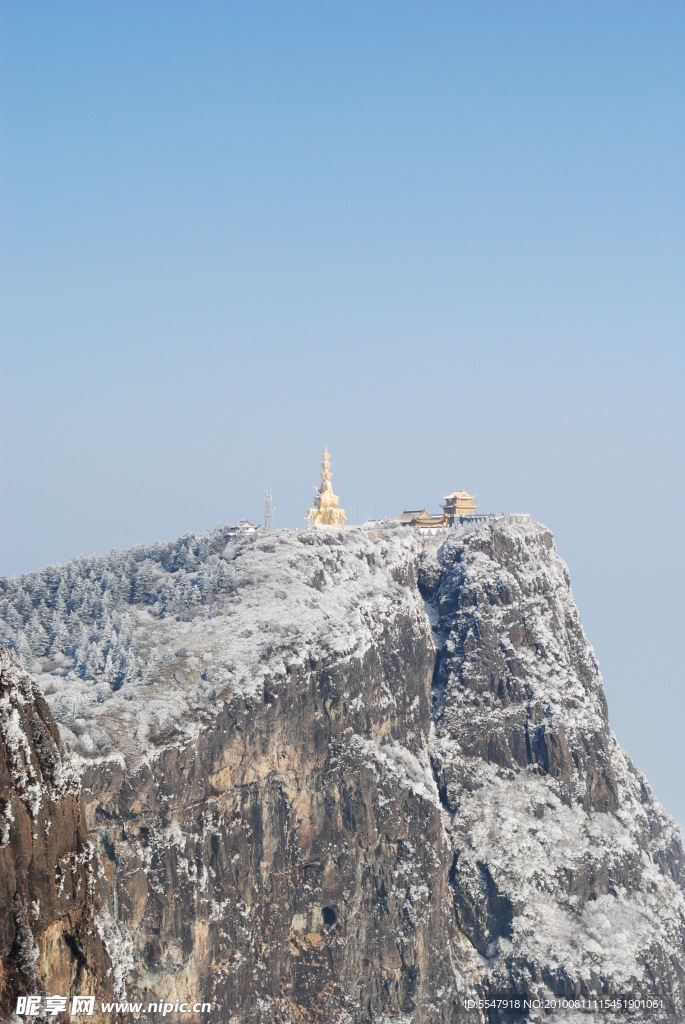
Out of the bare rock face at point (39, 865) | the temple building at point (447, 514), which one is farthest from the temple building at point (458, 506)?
the bare rock face at point (39, 865)

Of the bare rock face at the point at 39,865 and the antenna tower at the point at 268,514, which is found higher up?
the antenna tower at the point at 268,514

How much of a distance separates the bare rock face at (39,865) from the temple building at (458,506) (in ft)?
336

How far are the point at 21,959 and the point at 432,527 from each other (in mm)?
108519

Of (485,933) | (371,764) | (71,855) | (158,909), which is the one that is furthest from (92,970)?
(485,933)

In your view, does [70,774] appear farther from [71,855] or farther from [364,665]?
[364,665]

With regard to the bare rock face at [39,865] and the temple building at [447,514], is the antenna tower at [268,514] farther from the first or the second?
the bare rock face at [39,865]

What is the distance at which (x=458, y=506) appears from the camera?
153250 millimetres

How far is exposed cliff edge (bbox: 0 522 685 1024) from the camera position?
103 meters

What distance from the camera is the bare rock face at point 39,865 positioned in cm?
4697

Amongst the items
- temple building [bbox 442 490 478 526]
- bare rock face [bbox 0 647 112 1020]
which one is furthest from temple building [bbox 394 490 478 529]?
bare rock face [bbox 0 647 112 1020]

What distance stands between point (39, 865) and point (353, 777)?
68.5 meters

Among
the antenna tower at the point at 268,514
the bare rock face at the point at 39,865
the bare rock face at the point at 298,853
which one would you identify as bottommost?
the bare rock face at the point at 39,865

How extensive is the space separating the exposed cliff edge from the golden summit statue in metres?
8.20

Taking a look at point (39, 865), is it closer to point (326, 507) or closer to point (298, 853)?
point (298, 853)
